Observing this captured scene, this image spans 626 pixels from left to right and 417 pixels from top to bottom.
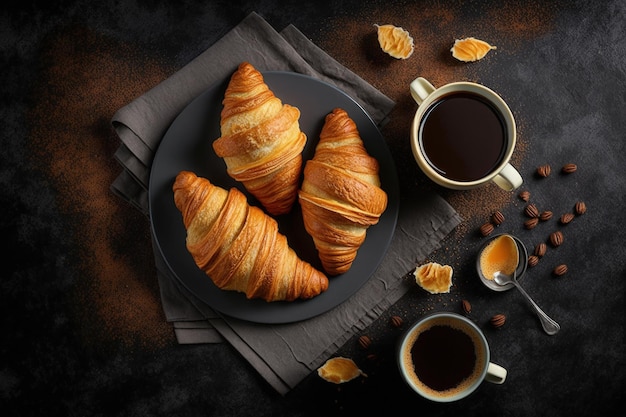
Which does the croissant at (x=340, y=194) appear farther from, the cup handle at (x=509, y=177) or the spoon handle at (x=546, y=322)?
the spoon handle at (x=546, y=322)

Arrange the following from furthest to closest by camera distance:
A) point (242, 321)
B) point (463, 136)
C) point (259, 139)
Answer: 1. point (242, 321)
2. point (463, 136)
3. point (259, 139)

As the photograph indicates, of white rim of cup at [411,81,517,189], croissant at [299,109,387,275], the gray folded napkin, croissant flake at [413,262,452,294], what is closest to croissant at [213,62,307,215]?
croissant at [299,109,387,275]

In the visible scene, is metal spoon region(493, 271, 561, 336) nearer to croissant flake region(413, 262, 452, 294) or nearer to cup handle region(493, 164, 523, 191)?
croissant flake region(413, 262, 452, 294)

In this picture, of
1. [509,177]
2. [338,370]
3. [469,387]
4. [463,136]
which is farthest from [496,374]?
[463,136]

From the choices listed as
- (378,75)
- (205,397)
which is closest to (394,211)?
(378,75)

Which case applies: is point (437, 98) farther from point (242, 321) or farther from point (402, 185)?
point (242, 321)

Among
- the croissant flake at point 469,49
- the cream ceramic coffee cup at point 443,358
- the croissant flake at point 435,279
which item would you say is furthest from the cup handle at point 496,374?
the croissant flake at point 469,49

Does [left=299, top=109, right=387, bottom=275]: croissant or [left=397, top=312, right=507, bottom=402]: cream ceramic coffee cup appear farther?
[left=397, top=312, right=507, bottom=402]: cream ceramic coffee cup
